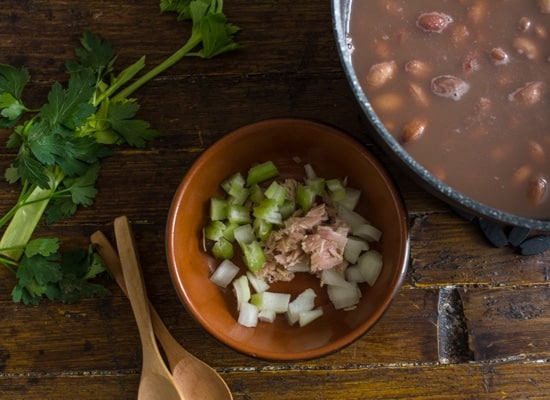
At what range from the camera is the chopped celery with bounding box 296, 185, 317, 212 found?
2127 mm

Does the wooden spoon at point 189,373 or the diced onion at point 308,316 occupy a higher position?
the diced onion at point 308,316

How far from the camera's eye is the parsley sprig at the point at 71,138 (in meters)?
2.08

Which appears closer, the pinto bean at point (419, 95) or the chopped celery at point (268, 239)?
the pinto bean at point (419, 95)

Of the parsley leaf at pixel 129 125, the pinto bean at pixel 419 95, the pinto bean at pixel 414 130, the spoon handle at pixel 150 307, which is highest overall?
the pinto bean at pixel 419 95

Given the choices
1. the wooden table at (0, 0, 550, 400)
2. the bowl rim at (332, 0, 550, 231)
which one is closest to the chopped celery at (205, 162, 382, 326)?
the wooden table at (0, 0, 550, 400)

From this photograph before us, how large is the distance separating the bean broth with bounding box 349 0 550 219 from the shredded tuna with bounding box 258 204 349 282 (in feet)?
1.12

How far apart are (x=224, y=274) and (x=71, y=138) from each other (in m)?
0.57

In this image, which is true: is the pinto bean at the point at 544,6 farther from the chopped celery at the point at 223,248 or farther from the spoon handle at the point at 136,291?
the spoon handle at the point at 136,291

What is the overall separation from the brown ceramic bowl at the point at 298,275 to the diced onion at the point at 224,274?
2 cm

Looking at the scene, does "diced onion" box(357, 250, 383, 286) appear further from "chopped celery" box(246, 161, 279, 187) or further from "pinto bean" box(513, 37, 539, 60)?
"pinto bean" box(513, 37, 539, 60)

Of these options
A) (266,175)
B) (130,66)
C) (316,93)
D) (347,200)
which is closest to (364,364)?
(347,200)

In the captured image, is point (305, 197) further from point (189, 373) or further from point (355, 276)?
point (189, 373)

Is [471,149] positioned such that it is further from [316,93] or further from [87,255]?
[87,255]

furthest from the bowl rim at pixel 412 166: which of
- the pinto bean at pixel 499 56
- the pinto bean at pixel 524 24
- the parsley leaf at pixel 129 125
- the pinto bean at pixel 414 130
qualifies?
the parsley leaf at pixel 129 125
